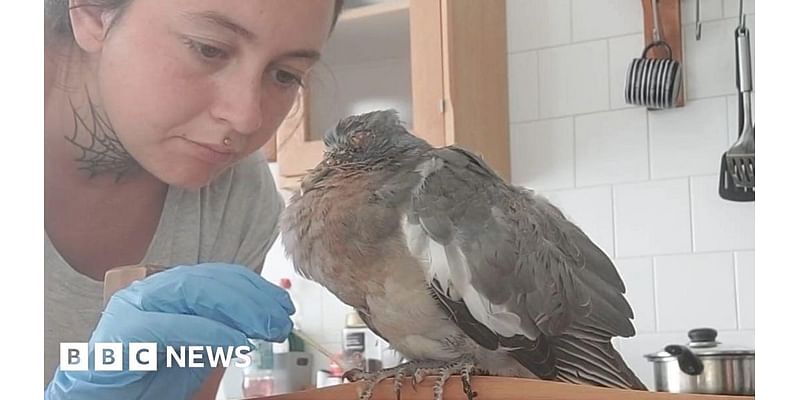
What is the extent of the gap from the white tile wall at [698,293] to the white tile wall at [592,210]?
0.21 ft

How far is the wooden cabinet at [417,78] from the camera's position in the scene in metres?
1.05

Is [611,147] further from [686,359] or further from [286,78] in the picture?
[286,78]

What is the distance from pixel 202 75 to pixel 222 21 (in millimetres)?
65

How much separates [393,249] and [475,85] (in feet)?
0.63

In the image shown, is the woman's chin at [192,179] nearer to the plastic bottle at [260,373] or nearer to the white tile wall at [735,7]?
the plastic bottle at [260,373]

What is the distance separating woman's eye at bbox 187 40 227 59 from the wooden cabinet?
0.37 ft

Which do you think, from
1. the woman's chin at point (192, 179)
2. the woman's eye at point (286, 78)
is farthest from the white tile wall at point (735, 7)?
the woman's chin at point (192, 179)

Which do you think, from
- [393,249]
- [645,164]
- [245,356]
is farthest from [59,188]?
[645,164]

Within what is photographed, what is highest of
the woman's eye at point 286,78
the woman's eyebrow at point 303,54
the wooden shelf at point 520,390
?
the woman's eyebrow at point 303,54

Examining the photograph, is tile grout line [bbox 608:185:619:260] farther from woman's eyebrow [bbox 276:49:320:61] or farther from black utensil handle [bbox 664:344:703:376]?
woman's eyebrow [bbox 276:49:320:61]

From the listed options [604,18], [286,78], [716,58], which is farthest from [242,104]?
[716,58]

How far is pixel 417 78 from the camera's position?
42.7 inches

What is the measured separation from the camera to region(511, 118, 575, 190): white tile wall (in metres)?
1.03

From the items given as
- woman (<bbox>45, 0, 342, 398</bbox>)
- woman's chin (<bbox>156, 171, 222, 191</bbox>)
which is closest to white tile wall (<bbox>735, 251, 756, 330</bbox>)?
woman (<bbox>45, 0, 342, 398</bbox>)
